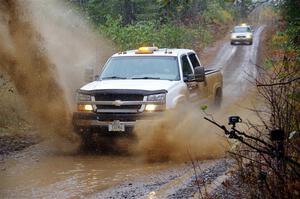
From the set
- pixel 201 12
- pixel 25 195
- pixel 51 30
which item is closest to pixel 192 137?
pixel 25 195

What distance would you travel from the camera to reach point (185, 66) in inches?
441

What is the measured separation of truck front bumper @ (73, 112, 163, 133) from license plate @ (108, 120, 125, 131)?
37 mm

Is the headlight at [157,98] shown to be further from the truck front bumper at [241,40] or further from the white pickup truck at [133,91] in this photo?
the truck front bumper at [241,40]

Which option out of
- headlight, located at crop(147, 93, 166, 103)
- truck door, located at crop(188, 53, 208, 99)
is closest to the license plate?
headlight, located at crop(147, 93, 166, 103)

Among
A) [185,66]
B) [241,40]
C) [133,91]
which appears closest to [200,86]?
[185,66]

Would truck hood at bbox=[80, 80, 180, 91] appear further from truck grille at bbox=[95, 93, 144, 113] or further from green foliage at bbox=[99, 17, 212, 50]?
green foliage at bbox=[99, 17, 212, 50]

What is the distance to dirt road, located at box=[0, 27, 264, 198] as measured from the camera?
6758 millimetres

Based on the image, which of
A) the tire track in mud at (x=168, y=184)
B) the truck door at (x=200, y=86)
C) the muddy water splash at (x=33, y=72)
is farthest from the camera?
the truck door at (x=200, y=86)

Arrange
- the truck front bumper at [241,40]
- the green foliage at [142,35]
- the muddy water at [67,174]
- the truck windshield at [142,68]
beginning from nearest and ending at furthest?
the muddy water at [67,174]
the truck windshield at [142,68]
the green foliage at [142,35]
the truck front bumper at [241,40]

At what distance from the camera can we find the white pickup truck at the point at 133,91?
922 cm

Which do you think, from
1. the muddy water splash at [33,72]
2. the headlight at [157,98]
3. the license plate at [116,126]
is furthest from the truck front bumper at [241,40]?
the license plate at [116,126]

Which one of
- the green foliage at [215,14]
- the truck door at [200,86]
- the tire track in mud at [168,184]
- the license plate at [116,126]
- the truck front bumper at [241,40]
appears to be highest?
the truck door at [200,86]

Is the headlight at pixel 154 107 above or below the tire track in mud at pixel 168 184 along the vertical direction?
above

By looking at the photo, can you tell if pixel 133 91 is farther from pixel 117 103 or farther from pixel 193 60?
pixel 193 60
